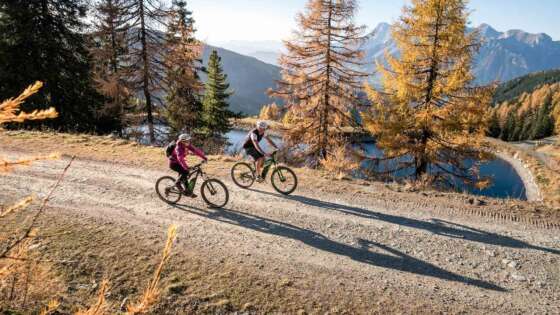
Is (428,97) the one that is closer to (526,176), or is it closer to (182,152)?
(182,152)

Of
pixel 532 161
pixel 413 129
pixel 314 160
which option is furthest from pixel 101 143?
pixel 532 161

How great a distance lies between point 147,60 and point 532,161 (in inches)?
2789

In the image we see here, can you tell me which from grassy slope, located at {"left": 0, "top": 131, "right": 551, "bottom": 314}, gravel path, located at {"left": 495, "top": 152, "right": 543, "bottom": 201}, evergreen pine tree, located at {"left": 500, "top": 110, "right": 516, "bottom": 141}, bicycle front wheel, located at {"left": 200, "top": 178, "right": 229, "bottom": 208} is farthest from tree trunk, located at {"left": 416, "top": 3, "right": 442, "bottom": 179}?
evergreen pine tree, located at {"left": 500, "top": 110, "right": 516, "bottom": 141}

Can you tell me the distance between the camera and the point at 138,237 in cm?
775

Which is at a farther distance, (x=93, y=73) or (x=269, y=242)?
(x=93, y=73)

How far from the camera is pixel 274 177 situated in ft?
39.5

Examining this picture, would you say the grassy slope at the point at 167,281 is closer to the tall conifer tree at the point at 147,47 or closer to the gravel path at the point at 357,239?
the gravel path at the point at 357,239

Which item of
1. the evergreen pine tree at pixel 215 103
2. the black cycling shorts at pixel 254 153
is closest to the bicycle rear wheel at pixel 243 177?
the black cycling shorts at pixel 254 153

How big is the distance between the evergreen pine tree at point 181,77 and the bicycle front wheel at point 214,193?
13641 millimetres

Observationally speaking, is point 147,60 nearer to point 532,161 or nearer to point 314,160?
point 314,160

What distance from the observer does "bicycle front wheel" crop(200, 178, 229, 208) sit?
995 centimetres

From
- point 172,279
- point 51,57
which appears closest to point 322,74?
point 172,279

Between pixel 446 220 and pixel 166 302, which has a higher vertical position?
pixel 446 220

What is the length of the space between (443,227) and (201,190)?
675cm
